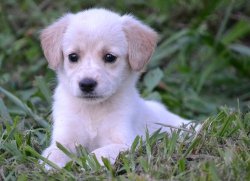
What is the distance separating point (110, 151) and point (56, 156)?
426mm

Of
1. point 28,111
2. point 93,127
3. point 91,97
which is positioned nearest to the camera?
point 91,97

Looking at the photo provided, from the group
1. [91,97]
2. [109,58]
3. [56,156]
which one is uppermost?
[109,58]

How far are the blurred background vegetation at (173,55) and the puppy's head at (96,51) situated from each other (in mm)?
1251

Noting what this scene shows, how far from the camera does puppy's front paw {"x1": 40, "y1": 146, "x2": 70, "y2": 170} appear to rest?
5.53 metres

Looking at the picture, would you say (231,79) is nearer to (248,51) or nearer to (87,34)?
(248,51)

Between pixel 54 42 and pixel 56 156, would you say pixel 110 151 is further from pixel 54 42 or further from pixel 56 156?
pixel 54 42

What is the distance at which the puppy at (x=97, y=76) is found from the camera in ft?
19.3

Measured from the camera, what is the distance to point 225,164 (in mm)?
4828

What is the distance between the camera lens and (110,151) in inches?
219

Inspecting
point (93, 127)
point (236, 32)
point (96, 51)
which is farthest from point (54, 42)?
point (236, 32)

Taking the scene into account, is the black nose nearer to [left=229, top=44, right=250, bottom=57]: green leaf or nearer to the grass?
the grass

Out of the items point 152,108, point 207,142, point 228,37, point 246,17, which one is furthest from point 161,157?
point 246,17

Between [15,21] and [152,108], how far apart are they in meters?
4.99

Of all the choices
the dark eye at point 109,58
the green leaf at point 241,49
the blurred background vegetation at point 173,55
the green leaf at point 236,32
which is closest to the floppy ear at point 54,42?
the dark eye at point 109,58
